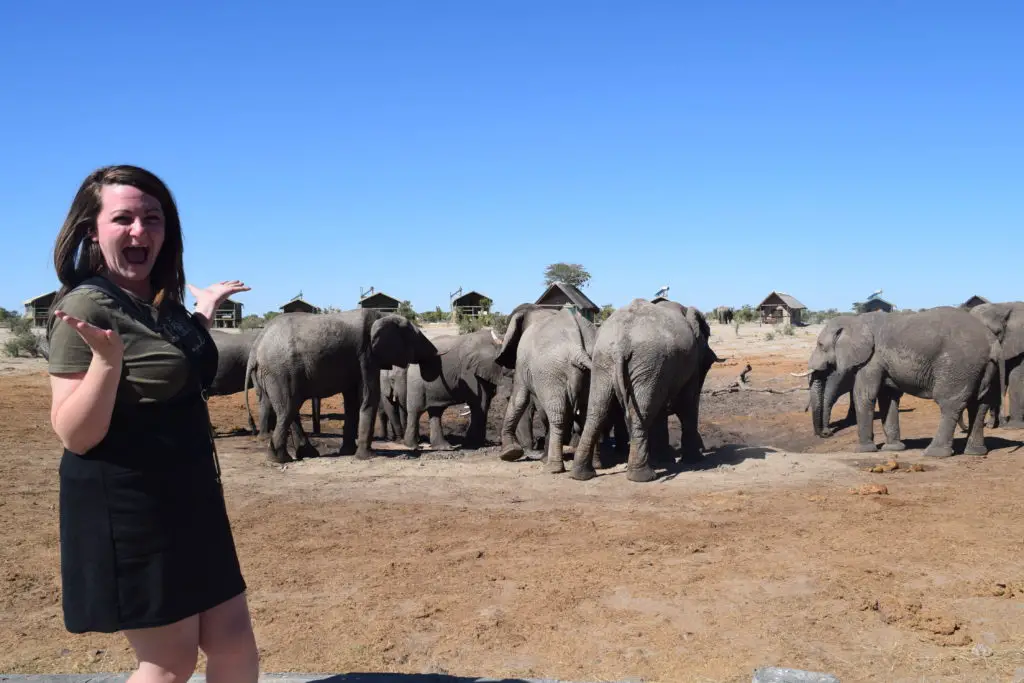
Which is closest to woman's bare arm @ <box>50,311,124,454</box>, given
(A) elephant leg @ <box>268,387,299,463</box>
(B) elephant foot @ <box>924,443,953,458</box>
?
(A) elephant leg @ <box>268,387,299,463</box>

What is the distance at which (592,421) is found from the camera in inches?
402

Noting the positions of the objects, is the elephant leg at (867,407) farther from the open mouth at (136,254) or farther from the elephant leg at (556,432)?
the open mouth at (136,254)

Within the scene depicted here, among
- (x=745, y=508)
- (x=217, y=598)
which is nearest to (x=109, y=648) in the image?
(x=217, y=598)

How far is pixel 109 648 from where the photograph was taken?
4.92m

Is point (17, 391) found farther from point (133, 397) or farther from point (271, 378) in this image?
point (133, 397)

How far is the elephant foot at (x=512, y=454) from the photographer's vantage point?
38.0 feet

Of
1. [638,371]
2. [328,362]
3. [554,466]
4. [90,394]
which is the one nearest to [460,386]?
[328,362]

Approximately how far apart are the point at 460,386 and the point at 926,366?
7.31 meters

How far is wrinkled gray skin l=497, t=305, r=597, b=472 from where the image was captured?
1079cm

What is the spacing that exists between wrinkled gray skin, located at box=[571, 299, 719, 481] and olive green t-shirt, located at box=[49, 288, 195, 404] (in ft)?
25.0

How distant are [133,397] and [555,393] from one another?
28.0 ft

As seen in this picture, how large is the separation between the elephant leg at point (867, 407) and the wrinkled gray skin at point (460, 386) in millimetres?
5680

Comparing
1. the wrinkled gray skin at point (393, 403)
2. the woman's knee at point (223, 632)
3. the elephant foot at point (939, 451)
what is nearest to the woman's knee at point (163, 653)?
the woman's knee at point (223, 632)

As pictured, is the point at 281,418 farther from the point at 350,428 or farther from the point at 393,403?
the point at 393,403
